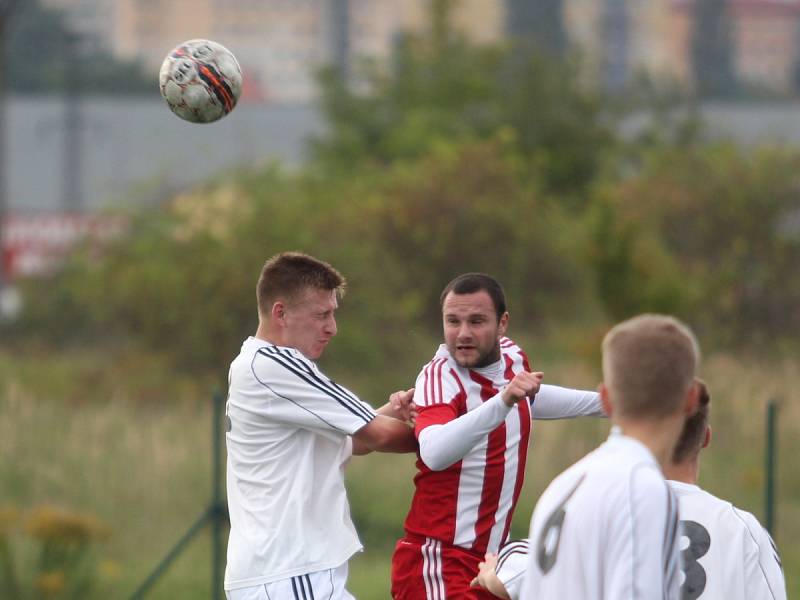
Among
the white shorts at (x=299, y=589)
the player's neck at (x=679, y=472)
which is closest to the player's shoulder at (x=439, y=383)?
the white shorts at (x=299, y=589)

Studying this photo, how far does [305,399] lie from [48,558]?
5.65 m

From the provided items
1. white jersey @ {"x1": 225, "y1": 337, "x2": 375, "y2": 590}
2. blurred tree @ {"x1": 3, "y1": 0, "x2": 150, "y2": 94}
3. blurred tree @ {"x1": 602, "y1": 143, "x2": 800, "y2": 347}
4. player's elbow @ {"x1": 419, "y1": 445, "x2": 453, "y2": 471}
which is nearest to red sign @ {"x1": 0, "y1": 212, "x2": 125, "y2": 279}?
blurred tree @ {"x1": 3, "y1": 0, "x2": 150, "y2": 94}

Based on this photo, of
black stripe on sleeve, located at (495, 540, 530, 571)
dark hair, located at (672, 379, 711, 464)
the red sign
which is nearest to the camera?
dark hair, located at (672, 379, 711, 464)

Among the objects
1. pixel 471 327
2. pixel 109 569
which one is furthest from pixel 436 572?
pixel 109 569

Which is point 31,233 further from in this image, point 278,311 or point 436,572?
point 436,572

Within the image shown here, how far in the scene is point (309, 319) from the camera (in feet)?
17.1

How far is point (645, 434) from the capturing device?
3.48 meters

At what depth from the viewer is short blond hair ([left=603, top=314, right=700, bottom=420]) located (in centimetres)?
344

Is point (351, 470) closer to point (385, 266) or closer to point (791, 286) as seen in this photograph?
point (385, 266)

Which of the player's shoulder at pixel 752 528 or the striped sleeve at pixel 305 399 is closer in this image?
the player's shoulder at pixel 752 528

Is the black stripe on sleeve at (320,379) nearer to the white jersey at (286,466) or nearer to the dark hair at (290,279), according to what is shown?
the white jersey at (286,466)

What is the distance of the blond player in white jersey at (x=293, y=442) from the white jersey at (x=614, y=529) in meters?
1.64

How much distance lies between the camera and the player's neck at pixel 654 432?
11.4ft

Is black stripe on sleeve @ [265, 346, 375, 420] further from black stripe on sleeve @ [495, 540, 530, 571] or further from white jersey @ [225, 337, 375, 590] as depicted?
black stripe on sleeve @ [495, 540, 530, 571]
